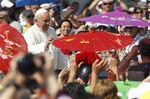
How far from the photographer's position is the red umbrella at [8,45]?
6.83m

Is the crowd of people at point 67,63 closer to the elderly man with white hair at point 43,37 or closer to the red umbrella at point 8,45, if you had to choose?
the elderly man with white hair at point 43,37

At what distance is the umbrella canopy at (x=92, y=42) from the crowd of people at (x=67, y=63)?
5.5 inches

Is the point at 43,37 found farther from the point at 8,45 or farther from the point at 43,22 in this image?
the point at 8,45

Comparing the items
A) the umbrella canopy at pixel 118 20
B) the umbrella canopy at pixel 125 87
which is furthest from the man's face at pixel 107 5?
the umbrella canopy at pixel 125 87

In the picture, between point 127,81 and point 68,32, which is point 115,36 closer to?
point 127,81

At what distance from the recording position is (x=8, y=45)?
7031 millimetres

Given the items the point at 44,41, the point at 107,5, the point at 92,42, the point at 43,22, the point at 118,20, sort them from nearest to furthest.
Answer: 1. the point at 92,42
2. the point at 44,41
3. the point at 43,22
4. the point at 118,20
5. the point at 107,5

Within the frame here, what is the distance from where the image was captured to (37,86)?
135 inches

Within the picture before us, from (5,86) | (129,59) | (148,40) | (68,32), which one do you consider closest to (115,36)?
(129,59)

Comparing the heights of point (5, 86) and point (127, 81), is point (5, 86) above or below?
above

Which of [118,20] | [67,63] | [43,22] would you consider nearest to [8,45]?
[43,22]

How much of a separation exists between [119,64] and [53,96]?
5.21 metres

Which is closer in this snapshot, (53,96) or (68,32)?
(53,96)

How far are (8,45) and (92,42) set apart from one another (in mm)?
1442
